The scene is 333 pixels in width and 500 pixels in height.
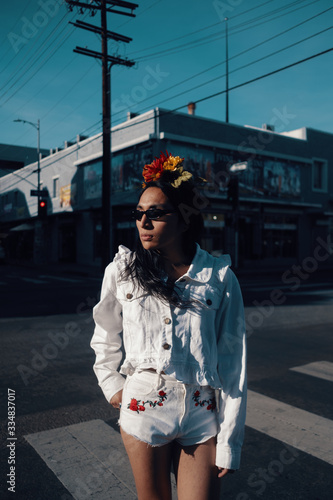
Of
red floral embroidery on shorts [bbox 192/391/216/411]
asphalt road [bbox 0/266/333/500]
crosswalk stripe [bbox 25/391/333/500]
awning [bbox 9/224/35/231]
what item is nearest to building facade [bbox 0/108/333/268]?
awning [bbox 9/224/35/231]

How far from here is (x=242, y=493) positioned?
2785 mm

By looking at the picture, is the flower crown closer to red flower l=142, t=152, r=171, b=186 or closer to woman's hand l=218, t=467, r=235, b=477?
red flower l=142, t=152, r=171, b=186

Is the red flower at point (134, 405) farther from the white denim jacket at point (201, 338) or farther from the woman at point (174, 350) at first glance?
the white denim jacket at point (201, 338)

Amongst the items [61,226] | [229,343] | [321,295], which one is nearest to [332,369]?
[229,343]

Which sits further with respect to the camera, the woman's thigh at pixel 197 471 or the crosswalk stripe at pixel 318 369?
the crosswalk stripe at pixel 318 369

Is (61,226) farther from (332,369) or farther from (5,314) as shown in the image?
(332,369)

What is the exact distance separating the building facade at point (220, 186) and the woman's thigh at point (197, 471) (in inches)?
777

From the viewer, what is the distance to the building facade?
2509cm

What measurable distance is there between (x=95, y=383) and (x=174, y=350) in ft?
11.2

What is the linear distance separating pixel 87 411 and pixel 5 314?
6.00 metres

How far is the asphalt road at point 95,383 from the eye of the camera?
2.89m

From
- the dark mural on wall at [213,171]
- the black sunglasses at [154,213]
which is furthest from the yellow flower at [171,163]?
the dark mural on wall at [213,171]

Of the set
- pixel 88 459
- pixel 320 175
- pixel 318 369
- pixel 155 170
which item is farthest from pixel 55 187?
pixel 155 170

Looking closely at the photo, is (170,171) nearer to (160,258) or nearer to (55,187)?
(160,258)
